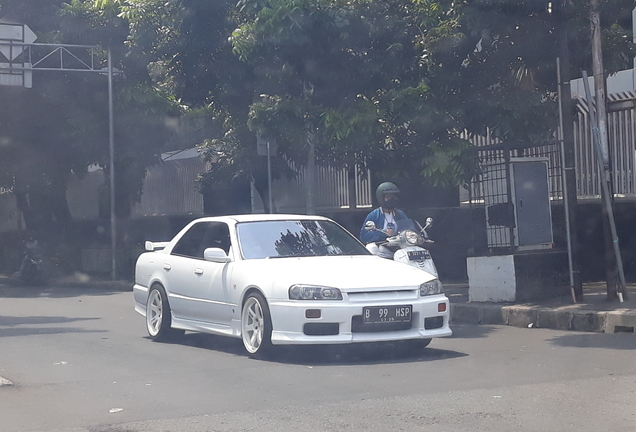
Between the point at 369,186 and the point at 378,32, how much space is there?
5.72 m

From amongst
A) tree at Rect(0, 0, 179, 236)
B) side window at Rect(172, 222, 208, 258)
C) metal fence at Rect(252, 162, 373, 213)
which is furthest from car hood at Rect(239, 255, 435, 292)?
tree at Rect(0, 0, 179, 236)

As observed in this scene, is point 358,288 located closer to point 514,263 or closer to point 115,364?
point 115,364

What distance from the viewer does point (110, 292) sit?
818 inches

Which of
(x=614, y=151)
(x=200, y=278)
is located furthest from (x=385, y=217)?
(x=614, y=151)

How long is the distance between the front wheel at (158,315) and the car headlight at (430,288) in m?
3.29

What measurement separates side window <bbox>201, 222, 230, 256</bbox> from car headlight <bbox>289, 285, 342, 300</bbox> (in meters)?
1.55

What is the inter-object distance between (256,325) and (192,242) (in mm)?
1984

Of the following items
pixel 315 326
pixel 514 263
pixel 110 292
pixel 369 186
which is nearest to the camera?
pixel 315 326

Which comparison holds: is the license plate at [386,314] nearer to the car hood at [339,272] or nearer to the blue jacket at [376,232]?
the car hood at [339,272]

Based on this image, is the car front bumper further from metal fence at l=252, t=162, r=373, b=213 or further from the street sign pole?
the street sign pole

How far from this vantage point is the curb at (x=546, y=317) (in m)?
10.3

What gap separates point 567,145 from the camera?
11.8 m

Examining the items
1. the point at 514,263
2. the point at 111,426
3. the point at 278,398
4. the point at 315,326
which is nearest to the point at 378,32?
the point at 514,263

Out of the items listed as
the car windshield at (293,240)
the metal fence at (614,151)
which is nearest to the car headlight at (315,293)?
the car windshield at (293,240)
